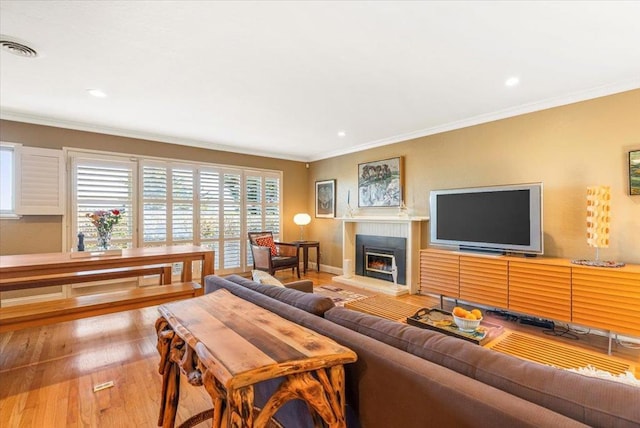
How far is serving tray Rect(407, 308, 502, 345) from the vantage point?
207cm

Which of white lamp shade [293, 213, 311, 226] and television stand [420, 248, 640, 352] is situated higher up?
white lamp shade [293, 213, 311, 226]

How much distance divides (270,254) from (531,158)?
3.97 metres

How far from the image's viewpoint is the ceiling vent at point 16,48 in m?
2.13

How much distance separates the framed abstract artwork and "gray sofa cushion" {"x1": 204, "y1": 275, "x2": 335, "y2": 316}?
3.36m

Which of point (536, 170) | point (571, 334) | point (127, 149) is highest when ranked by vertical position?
point (127, 149)

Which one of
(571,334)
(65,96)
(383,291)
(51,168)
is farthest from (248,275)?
(571,334)

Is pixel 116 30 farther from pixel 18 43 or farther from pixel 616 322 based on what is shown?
pixel 616 322

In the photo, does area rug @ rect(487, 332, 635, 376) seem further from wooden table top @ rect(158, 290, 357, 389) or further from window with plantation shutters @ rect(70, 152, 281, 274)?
window with plantation shutters @ rect(70, 152, 281, 274)

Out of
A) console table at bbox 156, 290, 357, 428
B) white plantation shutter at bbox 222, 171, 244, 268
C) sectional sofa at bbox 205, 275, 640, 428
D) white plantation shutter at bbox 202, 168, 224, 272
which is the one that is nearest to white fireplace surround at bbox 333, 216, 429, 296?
white plantation shutter at bbox 222, 171, 244, 268

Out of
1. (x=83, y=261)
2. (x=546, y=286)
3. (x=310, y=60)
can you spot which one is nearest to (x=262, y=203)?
(x=83, y=261)

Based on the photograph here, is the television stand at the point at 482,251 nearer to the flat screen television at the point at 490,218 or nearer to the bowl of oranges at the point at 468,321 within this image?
the flat screen television at the point at 490,218

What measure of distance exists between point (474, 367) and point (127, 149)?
5.28 metres

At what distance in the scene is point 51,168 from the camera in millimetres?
3967

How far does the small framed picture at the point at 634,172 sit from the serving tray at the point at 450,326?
6.40ft
